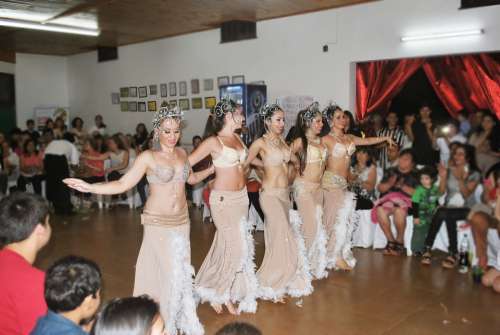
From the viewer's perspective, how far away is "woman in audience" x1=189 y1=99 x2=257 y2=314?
153 inches

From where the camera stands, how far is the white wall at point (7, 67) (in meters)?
11.8

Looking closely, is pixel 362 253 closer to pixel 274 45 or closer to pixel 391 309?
pixel 391 309

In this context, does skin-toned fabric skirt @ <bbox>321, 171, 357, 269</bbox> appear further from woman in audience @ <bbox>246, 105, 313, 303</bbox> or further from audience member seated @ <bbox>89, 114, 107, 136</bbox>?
audience member seated @ <bbox>89, 114, 107, 136</bbox>

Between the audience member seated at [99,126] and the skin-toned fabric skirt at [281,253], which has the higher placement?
the audience member seated at [99,126]

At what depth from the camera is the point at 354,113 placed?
743 centimetres

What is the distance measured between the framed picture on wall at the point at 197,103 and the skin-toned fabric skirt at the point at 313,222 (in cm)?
530

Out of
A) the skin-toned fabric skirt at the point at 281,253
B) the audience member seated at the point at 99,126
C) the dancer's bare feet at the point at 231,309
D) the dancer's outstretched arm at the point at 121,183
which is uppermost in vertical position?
the audience member seated at the point at 99,126

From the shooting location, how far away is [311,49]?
7.69 metres

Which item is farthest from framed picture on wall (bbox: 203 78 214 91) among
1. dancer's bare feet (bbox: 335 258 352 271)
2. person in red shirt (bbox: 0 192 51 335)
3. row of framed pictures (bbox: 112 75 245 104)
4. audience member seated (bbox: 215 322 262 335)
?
audience member seated (bbox: 215 322 262 335)

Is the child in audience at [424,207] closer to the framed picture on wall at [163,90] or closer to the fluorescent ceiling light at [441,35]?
the fluorescent ceiling light at [441,35]

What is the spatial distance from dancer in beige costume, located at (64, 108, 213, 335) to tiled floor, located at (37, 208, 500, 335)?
1.72 feet

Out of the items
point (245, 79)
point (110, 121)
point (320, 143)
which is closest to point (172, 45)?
point (245, 79)

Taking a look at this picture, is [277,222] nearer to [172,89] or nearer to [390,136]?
[390,136]

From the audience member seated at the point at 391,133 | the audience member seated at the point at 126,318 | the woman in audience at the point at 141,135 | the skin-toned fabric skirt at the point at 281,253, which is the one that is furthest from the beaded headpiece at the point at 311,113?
the woman in audience at the point at 141,135
